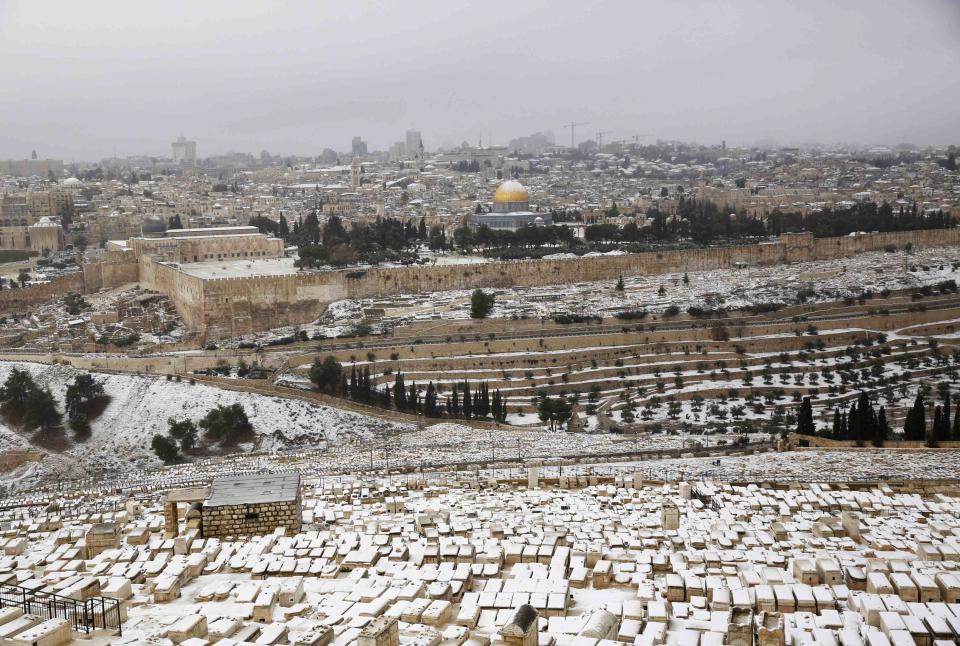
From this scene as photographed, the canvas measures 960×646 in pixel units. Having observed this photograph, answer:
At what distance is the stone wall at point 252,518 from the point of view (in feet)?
38.5

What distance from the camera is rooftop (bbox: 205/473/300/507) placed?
38.9ft

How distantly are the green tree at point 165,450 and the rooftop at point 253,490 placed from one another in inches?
301

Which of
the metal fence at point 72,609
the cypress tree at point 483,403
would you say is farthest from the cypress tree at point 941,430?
the metal fence at point 72,609

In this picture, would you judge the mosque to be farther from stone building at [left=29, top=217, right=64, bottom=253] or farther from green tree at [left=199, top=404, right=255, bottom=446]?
green tree at [left=199, top=404, right=255, bottom=446]

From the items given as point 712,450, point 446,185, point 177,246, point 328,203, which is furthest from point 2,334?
point 446,185

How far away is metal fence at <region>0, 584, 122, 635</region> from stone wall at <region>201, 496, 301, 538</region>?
3080 millimetres

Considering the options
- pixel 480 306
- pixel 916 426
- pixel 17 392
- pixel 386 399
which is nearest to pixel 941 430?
pixel 916 426

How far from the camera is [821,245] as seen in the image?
121ft

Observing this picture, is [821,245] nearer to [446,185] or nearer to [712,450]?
[712,450]

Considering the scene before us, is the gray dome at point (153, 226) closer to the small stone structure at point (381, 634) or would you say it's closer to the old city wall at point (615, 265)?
the old city wall at point (615, 265)

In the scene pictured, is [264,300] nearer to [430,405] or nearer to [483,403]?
[430,405]

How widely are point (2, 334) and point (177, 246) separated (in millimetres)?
7424

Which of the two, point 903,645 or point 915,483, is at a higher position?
point 903,645

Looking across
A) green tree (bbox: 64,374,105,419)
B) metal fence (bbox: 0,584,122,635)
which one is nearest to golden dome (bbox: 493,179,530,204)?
green tree (bbox: 64,374,105,419)
